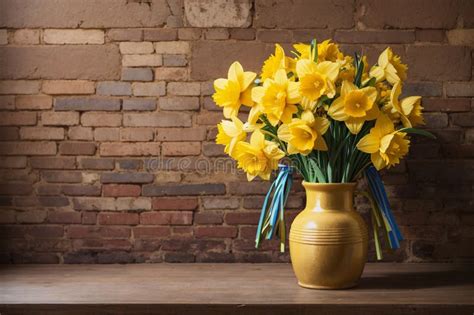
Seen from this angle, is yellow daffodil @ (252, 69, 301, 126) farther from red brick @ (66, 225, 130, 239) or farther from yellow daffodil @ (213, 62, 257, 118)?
red brick @ (66, 225, 130, 239)

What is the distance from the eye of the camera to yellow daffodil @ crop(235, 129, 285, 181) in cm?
211

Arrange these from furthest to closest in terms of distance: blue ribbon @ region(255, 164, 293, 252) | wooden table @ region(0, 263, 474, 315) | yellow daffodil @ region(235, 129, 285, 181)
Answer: blue ribbon @ region(255, 164, 293, 252) → yellow daffodil @ region(235, 129, 285, 181) → wooden table @ region(0, 263, 474, 315)

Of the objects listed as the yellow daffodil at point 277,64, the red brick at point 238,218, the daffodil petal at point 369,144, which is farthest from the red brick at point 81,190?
the daffodil petal at point 369,144

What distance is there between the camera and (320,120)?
203cm

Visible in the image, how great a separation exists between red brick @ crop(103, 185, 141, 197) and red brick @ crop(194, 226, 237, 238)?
31 cm

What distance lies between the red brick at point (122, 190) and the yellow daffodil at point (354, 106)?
3.25 feet

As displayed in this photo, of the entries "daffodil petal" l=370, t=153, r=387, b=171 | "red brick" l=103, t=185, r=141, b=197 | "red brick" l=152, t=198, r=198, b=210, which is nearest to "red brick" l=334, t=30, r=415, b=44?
"daffodil petal" l=370, t=153, r=387, b=171

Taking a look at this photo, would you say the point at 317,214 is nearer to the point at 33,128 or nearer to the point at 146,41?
the point at 146,41

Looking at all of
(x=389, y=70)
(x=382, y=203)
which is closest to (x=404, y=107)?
(x=389, y=70)

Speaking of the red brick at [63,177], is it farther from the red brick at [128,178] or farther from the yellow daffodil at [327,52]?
the yellow daffodil at [327,52]

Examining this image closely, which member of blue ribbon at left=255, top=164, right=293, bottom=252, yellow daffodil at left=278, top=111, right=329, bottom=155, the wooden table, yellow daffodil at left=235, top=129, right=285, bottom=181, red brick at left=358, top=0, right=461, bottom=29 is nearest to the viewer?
the wooden table

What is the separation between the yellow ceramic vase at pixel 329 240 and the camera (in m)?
2.04

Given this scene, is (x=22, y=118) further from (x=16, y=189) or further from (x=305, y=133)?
(x=305, y=133)
